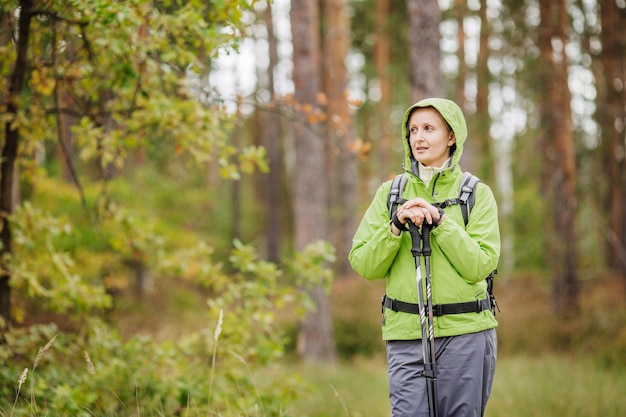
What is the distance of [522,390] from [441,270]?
4.79m

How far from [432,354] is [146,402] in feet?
9.42

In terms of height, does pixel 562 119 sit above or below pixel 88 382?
above

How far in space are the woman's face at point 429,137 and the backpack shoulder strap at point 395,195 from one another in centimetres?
16

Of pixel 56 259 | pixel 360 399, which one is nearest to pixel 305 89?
pixel 360 399

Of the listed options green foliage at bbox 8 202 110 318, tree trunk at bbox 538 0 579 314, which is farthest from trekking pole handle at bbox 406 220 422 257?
tree trunk at bbox 538 0 579 314

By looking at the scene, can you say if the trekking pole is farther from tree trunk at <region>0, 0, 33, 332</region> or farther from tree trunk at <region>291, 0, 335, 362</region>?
tree trunk at <region>291, 0, 335, 362</region>

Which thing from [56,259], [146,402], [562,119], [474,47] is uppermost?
[474,47]

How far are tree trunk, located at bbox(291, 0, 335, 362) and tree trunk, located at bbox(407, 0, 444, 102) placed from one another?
2.78m

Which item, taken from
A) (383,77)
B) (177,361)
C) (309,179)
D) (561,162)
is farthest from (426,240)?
(383,77)

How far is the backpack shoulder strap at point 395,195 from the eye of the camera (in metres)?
3.29

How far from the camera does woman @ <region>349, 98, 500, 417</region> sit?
9.98 feet

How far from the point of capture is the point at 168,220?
53.1ft

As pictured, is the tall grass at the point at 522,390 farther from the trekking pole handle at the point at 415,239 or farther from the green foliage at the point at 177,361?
the trekking pole handle at the point at 415,239

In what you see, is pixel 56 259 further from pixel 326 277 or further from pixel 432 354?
pixel 432 354
